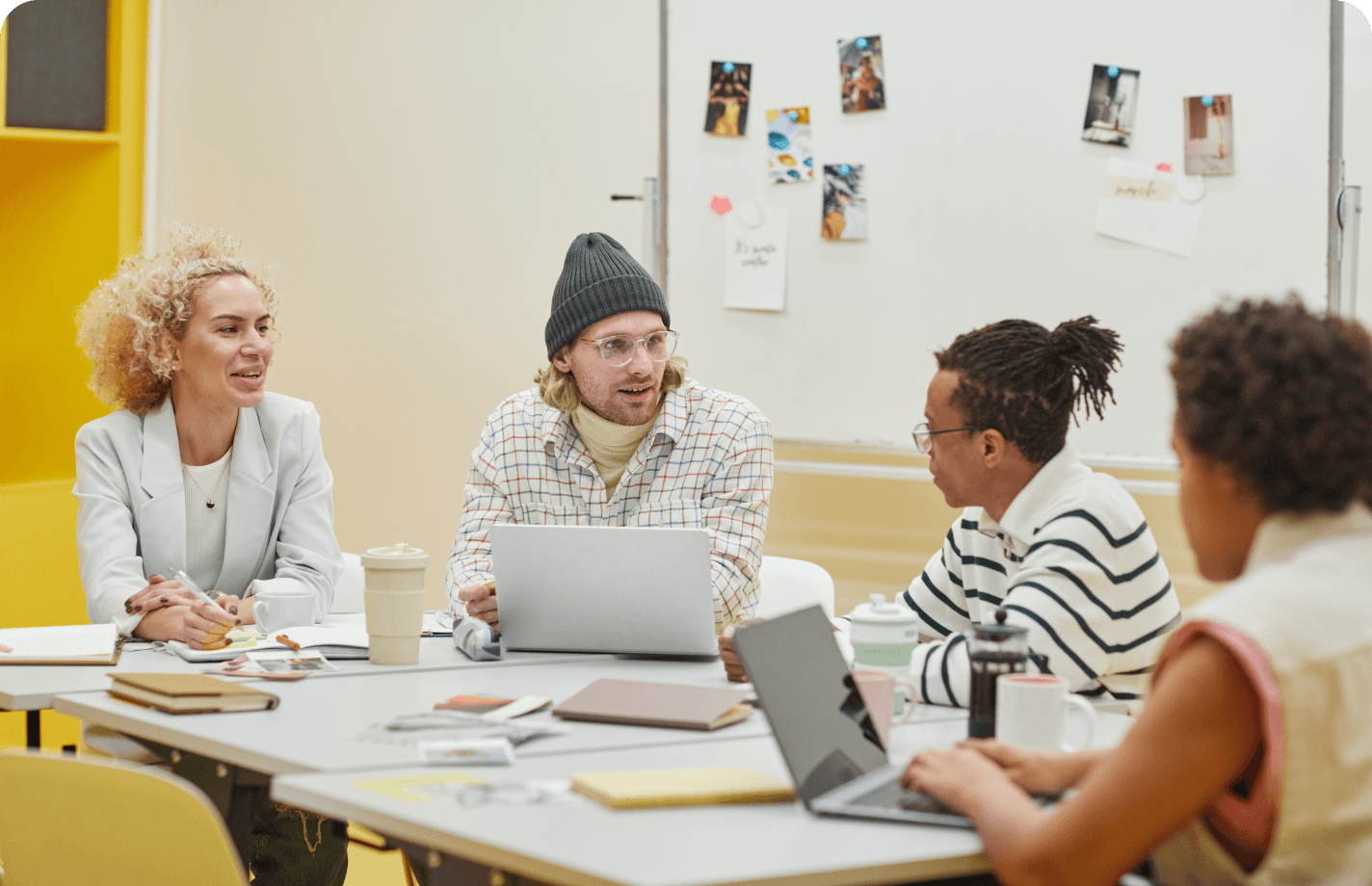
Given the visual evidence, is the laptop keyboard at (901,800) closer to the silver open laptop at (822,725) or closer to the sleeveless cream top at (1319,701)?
the silver open laptop at (822,725)

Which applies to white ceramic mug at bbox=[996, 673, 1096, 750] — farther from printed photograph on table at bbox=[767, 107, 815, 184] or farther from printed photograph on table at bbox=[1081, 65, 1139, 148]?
printed photograph on table at bbox=[767, 107, 815, 184]

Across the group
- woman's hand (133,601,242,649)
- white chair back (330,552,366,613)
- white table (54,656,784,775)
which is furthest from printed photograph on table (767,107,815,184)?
woman's hand (133,601,242,649)

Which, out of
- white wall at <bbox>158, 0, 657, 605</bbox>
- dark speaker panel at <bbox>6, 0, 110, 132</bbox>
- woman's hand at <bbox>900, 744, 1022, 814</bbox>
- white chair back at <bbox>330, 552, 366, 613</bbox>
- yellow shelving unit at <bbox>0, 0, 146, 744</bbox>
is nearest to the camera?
woman's hand at <bbox>900, 744, 1022, 814</bbox>

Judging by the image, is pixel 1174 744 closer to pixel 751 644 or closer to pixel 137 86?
pixel 751 644

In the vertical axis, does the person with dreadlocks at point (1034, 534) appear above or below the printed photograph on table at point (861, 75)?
below

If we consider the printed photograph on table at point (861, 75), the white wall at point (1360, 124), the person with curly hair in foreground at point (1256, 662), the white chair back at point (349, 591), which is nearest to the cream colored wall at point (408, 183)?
the printed photograph on table at point (861, 75)

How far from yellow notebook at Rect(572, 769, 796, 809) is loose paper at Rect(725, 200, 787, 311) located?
6.70 feet

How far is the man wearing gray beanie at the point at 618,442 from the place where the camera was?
251cm

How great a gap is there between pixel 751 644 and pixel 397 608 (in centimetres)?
85

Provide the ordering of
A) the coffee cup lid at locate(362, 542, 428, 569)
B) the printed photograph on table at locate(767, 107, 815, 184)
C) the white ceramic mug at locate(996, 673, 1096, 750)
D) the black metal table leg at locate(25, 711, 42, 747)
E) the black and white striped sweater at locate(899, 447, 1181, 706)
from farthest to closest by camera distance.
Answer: the printed photograph on table at locate(767, 107, 815, 184)
the coffee cup lid at locate(362, 542, 428, 569)
the black metal table leg at locate(25, 711, 42, 747)
the black and white striped sweater at locate(899, 447, 1181, 706)
the white ceramic mug at locate(996, 673, 1096, 750)

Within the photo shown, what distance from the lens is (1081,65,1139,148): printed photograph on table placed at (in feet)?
9.06

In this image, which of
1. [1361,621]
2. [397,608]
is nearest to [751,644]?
[1361,621]

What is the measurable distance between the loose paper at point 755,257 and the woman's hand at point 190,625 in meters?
1.58

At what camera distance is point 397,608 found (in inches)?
77.4
